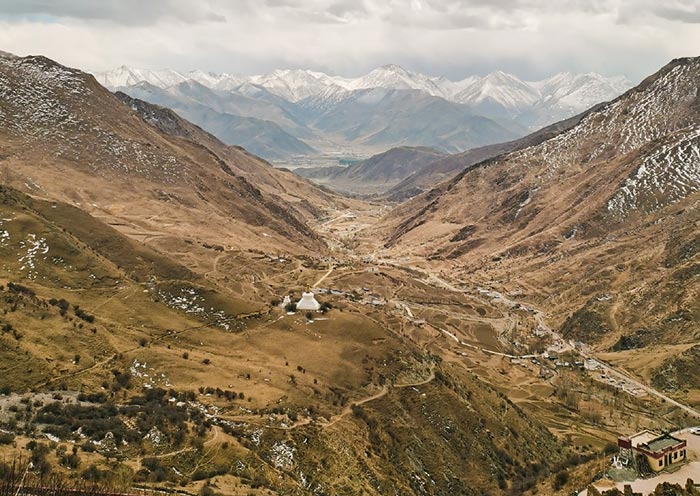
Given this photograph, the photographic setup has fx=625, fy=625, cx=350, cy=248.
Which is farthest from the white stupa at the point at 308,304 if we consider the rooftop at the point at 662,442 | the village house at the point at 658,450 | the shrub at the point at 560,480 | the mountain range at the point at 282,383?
the rooftop at the point at 662,442

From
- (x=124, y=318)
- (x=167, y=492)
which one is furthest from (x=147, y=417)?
(x=124, y=318)

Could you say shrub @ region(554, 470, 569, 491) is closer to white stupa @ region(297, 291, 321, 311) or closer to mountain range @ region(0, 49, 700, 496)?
mountain range @ region(0, 49, 700, 496)

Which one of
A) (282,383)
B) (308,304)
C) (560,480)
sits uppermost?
(282,383)

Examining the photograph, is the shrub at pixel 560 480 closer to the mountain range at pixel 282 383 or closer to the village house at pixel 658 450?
the mountain range at pixel 282 383

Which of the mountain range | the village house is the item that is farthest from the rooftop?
the mountain range

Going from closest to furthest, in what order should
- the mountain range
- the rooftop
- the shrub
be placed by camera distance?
the mountain range < the rooftop < the shrub

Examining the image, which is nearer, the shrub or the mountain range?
the mountain range

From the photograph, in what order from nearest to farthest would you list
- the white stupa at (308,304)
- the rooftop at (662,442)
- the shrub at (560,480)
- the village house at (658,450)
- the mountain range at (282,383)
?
1. the mountain range at (282,383)
2. the village house at (658,450)
3. the rooftop at (662,442)
4. the shrub at (560,480)
5. the white stupa at (308,304)

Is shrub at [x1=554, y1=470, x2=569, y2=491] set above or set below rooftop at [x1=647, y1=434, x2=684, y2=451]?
below

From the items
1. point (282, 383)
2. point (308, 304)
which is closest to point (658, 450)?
point (282, 383)

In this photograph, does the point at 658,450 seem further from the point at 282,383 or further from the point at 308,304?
the point at 308,304

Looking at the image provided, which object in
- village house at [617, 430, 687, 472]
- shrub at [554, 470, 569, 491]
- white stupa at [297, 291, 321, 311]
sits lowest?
shrub at [554, 470, 569, 491]
